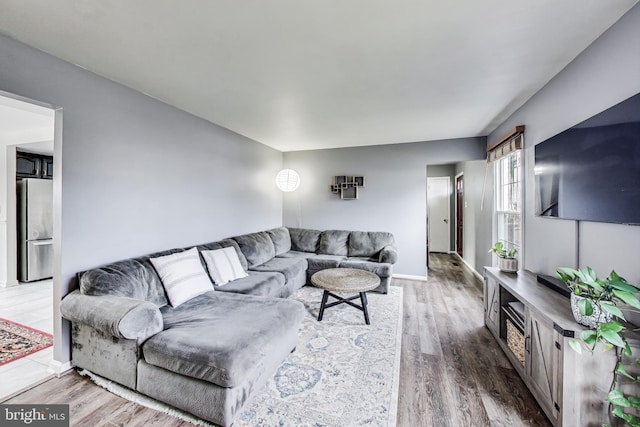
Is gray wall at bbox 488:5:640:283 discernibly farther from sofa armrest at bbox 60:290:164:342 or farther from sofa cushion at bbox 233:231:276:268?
sofa cushion at bbox 233:231:276:268

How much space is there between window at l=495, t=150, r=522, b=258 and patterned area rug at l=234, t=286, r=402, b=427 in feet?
6.15

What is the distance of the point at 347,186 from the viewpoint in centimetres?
505

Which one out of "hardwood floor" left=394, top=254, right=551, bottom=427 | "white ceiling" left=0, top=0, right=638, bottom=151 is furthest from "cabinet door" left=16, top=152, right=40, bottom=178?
"hardwood floor" left=394, top=254, right=551, bottom=427

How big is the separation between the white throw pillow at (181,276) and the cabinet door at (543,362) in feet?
9.00

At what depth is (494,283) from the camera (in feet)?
8.44

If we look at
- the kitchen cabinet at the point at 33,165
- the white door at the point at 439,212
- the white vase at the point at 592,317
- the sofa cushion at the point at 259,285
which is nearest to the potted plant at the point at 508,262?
the white vase at the point at 592,317

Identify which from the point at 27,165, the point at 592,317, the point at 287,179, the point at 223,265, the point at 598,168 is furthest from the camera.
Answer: the point at 287,179

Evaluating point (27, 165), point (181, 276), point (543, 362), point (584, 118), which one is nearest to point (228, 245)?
point (181, 276)

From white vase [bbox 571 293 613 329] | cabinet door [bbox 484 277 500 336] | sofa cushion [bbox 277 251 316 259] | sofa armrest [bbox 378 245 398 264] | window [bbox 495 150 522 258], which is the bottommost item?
cabinet door [bbox 484 277 500 336]

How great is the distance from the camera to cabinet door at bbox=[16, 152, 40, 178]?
4203mm

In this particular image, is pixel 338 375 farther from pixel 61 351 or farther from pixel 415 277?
pixel 415 277

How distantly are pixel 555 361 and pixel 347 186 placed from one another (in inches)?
153

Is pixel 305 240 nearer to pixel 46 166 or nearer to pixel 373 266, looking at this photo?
pixel 373 266

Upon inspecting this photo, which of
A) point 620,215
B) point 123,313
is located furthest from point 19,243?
point 620,215
